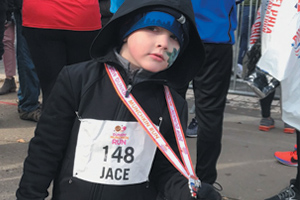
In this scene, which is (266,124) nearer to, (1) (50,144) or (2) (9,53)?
(2) (9,53)

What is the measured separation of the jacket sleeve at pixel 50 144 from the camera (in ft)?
6.09

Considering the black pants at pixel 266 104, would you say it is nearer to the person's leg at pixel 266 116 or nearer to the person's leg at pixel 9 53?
the person's leg at pixel 266 116

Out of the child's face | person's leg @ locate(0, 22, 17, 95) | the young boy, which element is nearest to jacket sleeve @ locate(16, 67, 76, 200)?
the young boy

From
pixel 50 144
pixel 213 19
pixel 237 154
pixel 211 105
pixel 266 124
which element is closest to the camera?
pixel 50 144

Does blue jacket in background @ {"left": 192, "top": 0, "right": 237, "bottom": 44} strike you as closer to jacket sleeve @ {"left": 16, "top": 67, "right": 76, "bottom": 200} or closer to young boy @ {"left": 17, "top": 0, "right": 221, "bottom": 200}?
young boy @ {"left": 17, "top": 0, "right": 221, "bottom": 200}

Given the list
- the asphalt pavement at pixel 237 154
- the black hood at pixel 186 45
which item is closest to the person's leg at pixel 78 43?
the asphalt pavement at pixel 237 154

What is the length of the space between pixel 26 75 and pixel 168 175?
3.56 m

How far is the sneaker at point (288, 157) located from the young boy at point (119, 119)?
8.73 feet

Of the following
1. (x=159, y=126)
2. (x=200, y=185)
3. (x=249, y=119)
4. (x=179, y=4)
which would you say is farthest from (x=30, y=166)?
(x=249, y=119)

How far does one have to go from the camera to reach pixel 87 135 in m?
1.84

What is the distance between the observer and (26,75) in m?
5.20

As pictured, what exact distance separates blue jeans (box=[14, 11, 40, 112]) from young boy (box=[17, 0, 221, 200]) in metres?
3.42

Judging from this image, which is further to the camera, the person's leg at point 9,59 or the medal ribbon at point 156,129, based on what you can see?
the person's leg at point 9,59

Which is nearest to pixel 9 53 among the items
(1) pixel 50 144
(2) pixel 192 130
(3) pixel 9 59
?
(3) pixel 9 59
